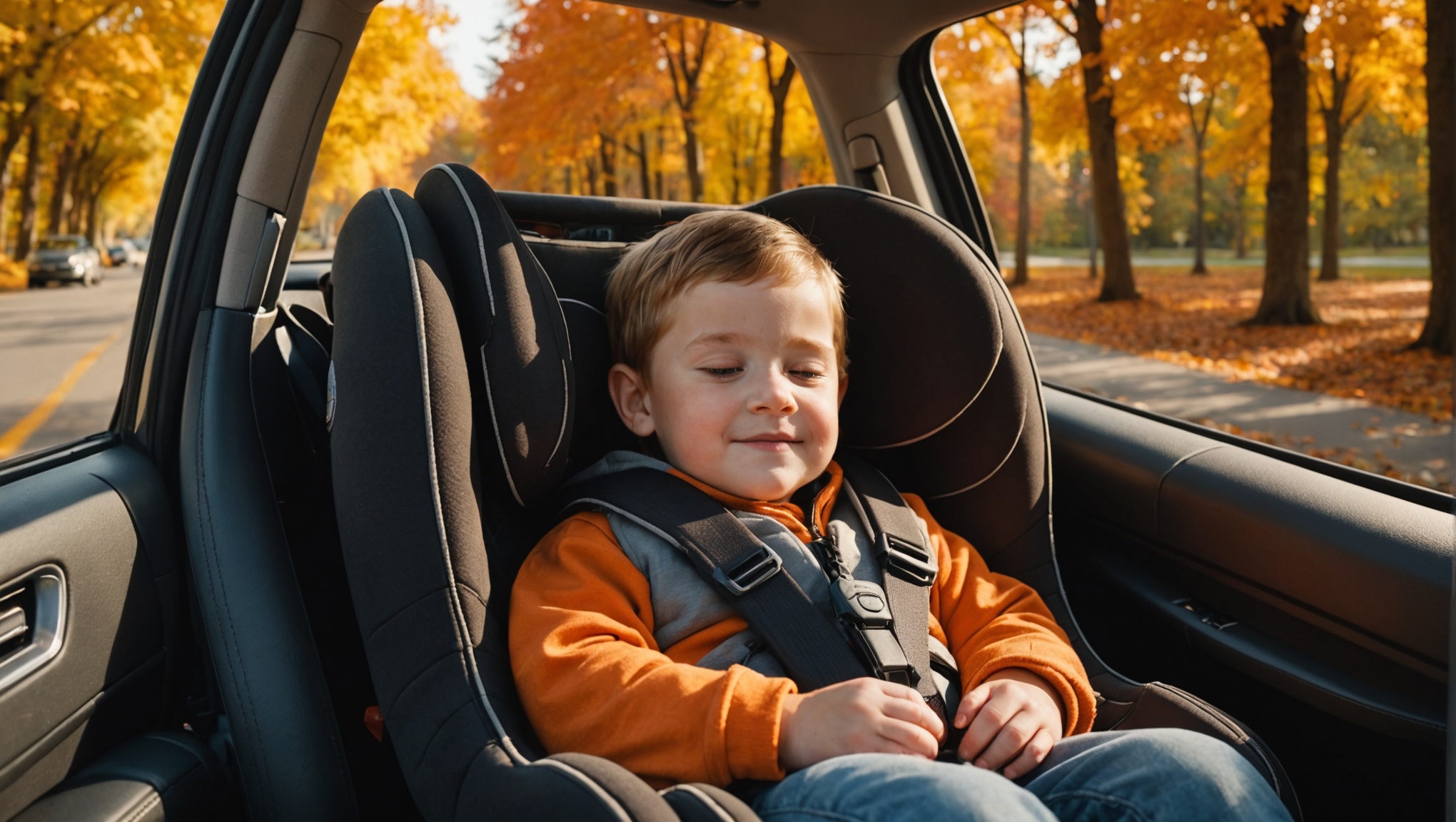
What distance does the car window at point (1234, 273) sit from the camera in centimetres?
659

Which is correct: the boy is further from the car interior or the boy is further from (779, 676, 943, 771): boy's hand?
the car interior

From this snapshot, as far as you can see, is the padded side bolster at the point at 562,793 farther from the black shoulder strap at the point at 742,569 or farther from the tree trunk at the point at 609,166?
the tree trunk at the point at 609,166

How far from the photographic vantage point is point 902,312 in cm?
205

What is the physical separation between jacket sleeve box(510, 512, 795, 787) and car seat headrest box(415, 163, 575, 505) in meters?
0.23

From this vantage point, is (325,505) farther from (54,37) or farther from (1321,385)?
(54,37)

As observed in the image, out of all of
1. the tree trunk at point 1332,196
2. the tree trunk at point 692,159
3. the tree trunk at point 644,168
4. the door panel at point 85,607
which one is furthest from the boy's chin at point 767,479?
the tree trunk at point 1332,196

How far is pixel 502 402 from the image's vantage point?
163 centimetres

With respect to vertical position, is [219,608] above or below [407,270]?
below

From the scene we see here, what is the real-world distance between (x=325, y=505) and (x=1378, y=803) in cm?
204

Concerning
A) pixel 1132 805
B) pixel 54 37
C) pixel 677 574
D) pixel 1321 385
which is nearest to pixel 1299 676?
pixel 1132 805

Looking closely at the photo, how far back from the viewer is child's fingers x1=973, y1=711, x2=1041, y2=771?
1479 mm

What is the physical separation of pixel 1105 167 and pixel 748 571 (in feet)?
42.7

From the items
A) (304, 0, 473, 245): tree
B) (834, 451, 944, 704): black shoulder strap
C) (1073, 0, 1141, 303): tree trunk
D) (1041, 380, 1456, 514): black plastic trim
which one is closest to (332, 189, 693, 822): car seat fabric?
(834, 451, 944, 704): black shoulder strap

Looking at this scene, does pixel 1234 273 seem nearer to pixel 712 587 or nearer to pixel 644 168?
pixel 644 168
